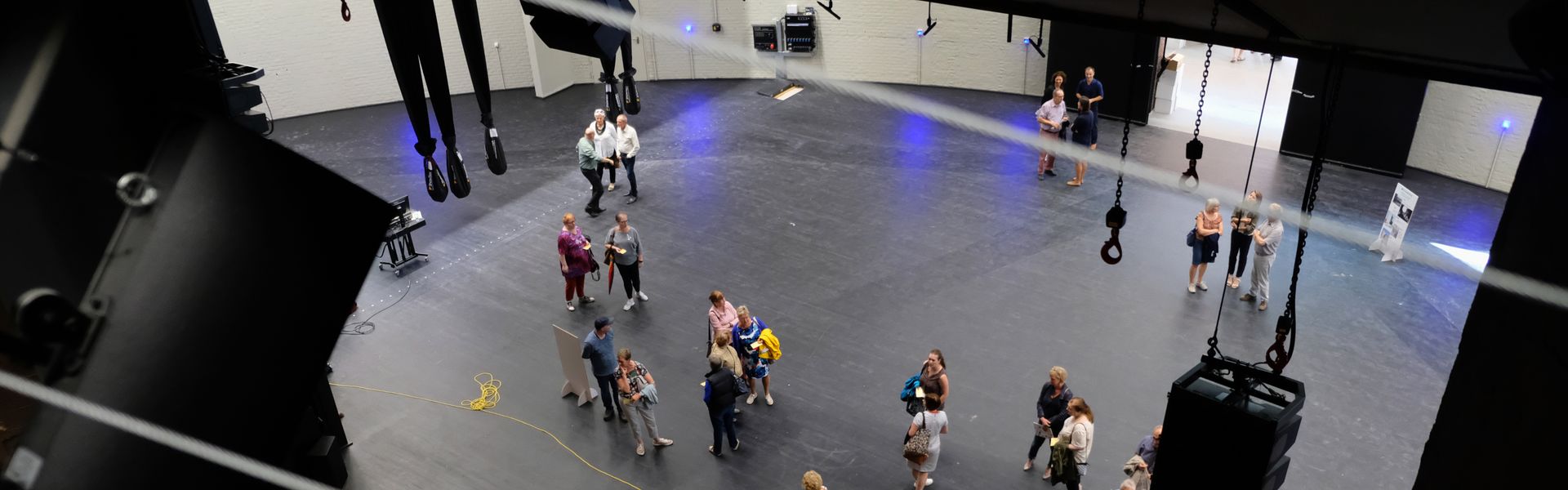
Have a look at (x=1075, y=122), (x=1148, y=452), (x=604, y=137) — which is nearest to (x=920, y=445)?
(x=1148, y=452)

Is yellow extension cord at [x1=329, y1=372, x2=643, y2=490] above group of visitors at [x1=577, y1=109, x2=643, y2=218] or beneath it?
beneath

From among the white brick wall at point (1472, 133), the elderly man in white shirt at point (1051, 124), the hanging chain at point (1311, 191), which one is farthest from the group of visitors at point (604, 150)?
the white brick wall at point (1472, 133)

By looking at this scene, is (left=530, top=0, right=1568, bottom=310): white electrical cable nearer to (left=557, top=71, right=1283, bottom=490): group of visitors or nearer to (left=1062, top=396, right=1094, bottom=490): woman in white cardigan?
(left=557, top=71, right=1283, bottom=490): group of visitors

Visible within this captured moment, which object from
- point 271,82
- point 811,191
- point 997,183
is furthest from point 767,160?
point 271,82

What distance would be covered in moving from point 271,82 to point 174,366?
15.9m

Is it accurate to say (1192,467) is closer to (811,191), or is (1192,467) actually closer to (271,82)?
(811,191)

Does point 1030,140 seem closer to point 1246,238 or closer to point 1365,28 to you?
point 1246,238

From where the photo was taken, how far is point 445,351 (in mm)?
9977

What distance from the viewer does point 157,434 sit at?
2.28 m

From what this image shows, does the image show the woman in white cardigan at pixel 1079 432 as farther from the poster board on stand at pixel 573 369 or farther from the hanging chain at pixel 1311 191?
the poster board on stand at pixel 573 369

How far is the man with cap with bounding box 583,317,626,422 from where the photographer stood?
8.38 m

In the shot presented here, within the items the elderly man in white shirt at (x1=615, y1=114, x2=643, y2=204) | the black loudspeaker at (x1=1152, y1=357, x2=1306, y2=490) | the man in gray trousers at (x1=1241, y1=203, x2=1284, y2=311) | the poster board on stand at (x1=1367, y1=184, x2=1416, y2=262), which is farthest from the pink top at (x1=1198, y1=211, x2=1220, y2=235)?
the elderly man in white shirt at (x1=615, y1=114, x2=643, y2=204)

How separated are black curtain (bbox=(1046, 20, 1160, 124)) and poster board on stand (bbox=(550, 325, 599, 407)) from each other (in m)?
9.49

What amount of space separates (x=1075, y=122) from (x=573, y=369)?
7.17 m
